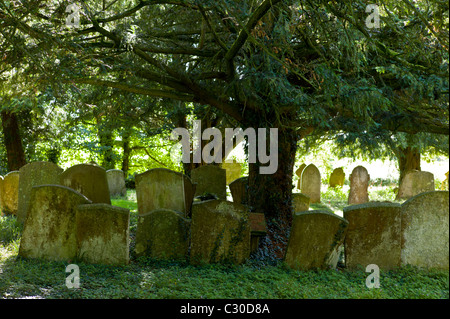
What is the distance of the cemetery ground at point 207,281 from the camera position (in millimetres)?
5426

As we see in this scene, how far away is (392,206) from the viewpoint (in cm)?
643

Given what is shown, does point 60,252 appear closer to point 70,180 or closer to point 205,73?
point 70,180

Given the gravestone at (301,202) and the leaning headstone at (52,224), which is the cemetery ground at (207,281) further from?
the gravestone at (301,202)

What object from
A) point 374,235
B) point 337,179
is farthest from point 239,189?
point 337,179

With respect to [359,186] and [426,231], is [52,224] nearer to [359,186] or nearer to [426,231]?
[426,231]

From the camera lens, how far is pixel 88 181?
29.3 ft

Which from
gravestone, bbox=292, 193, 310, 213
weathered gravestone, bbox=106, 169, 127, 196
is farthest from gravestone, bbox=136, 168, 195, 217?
weathered gravestone, bbox=106, 169, 127, 196

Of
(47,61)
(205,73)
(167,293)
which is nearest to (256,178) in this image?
(205,73)

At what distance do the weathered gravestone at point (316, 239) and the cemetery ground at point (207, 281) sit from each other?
158mm

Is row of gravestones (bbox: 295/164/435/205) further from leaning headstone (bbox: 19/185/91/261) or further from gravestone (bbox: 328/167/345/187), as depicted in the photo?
leaning headstone (bbox: 19/185/91/261)

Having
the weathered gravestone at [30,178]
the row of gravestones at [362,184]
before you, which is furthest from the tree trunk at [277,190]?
the row of gravestones at [362,184]

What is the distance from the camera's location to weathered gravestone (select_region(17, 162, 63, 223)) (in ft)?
30.8

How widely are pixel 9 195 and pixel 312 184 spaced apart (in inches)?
361
